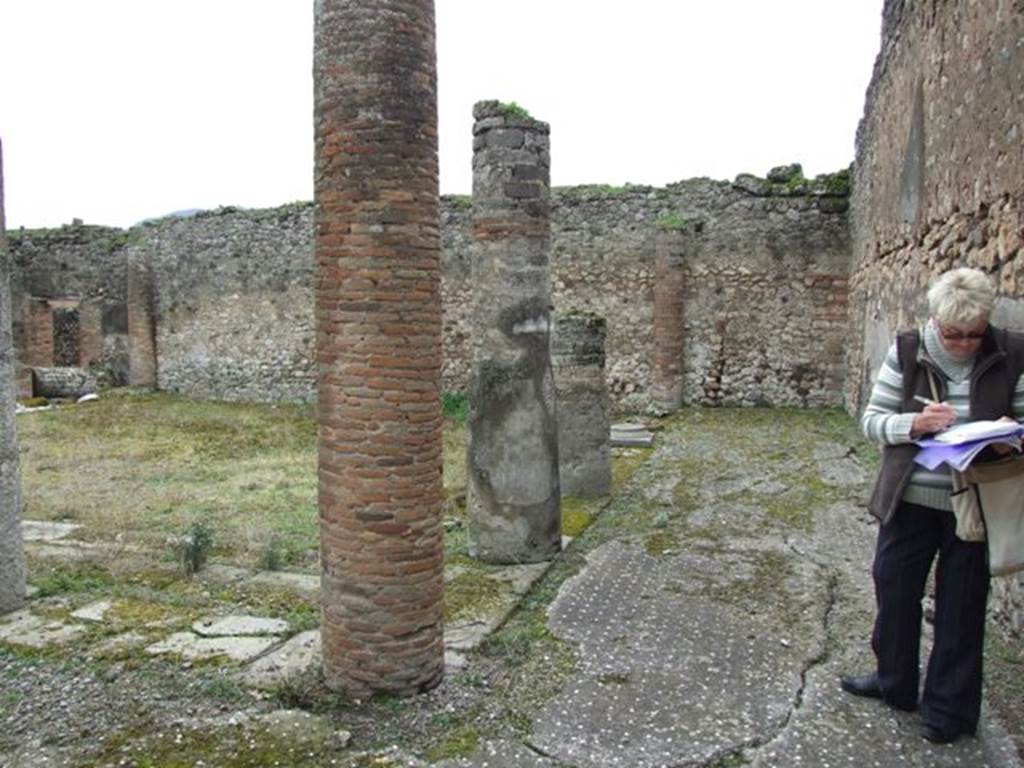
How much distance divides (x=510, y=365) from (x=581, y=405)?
2292 mm

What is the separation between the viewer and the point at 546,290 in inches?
269

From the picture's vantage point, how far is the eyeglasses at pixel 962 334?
3.60 metres

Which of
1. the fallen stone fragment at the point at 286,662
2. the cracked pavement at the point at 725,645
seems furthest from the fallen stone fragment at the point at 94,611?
the cracked pavement at the point at 725,645

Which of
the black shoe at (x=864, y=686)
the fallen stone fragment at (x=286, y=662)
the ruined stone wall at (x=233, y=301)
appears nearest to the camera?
the black shoe at (x=864, y=686)

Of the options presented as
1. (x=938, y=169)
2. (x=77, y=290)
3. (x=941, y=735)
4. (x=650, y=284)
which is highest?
(x=938, y=169)

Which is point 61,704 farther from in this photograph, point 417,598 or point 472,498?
point 472,498

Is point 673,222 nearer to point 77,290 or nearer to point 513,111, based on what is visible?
point 513,111

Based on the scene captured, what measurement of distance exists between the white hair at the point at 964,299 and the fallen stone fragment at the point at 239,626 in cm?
395

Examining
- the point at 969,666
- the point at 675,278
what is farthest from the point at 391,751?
the point at 675,278

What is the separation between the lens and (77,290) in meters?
20.2

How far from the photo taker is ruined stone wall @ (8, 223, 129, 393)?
784 inches

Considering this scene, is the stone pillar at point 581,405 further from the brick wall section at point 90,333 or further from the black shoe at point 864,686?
the brick wall section at point 90,333

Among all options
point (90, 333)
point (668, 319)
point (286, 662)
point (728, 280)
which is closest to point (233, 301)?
point (90, 333)

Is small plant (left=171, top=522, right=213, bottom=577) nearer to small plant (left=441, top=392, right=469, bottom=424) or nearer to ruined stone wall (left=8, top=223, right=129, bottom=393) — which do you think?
small plant (left=441, top=392, right=469, bottom=424)
